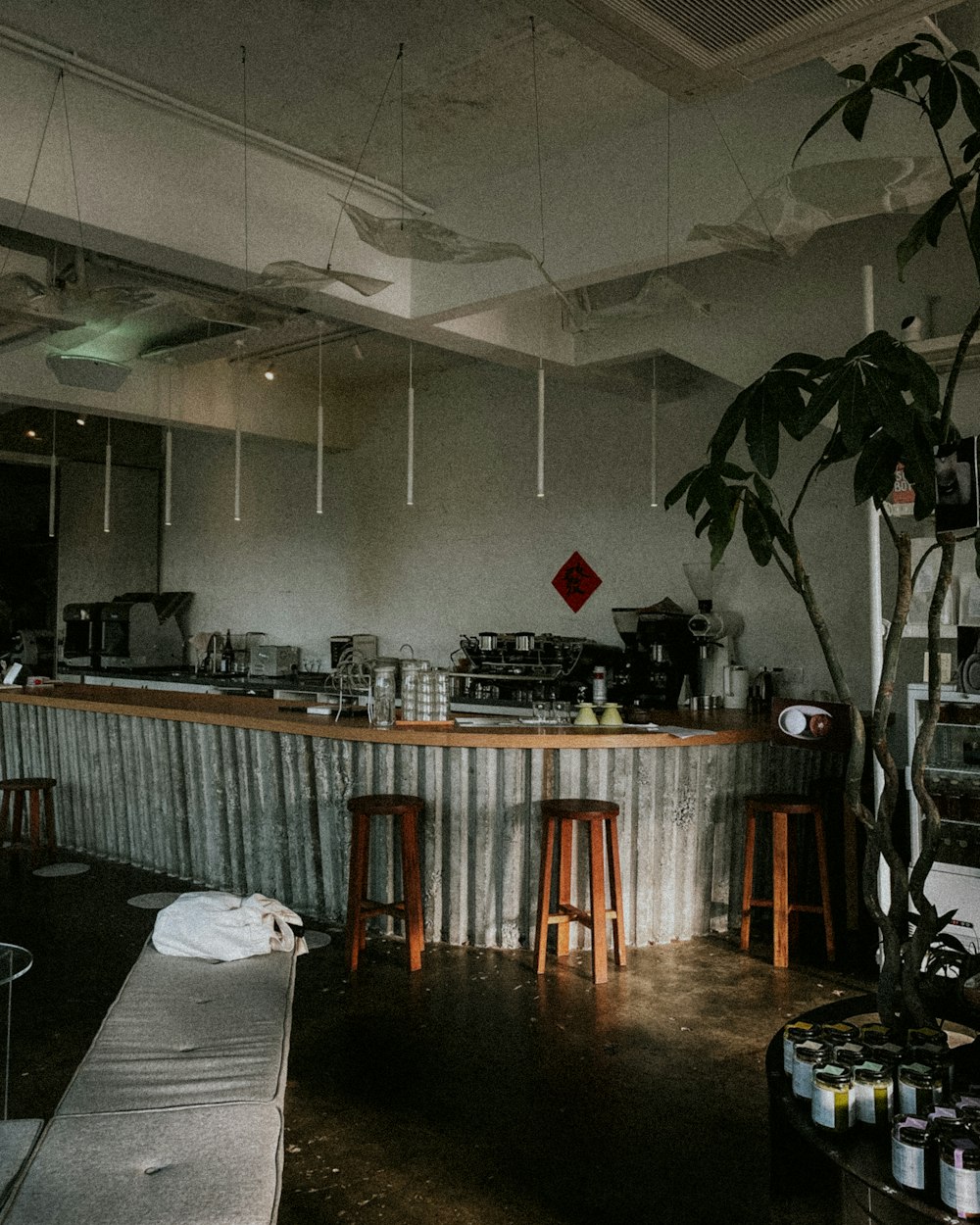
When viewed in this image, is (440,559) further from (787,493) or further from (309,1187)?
(309,1187)

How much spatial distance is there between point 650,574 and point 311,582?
4099 millimetres

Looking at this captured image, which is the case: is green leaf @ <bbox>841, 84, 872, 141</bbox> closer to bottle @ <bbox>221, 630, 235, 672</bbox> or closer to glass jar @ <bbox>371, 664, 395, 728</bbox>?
glass jar @ <bbox>371, 664, 395, 728</bbox>

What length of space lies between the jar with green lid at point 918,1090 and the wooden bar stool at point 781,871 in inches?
107

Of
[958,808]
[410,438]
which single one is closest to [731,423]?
[958,808]

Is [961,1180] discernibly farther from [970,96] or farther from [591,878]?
[591,878]

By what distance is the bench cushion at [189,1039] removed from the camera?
237 cm

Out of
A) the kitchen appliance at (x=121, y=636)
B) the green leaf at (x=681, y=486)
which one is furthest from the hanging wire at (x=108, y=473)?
the green leaf at (x=681, y=486)

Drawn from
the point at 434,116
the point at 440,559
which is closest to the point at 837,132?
the point at 434,116

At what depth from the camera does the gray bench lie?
1.91 m

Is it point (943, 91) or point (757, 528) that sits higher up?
point (943, 91)

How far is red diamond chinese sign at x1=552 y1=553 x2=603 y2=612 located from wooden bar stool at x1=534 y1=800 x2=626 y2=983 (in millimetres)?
3562

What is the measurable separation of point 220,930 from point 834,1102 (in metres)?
1.98

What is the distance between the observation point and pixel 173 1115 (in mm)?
2246

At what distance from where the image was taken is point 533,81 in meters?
4.62
